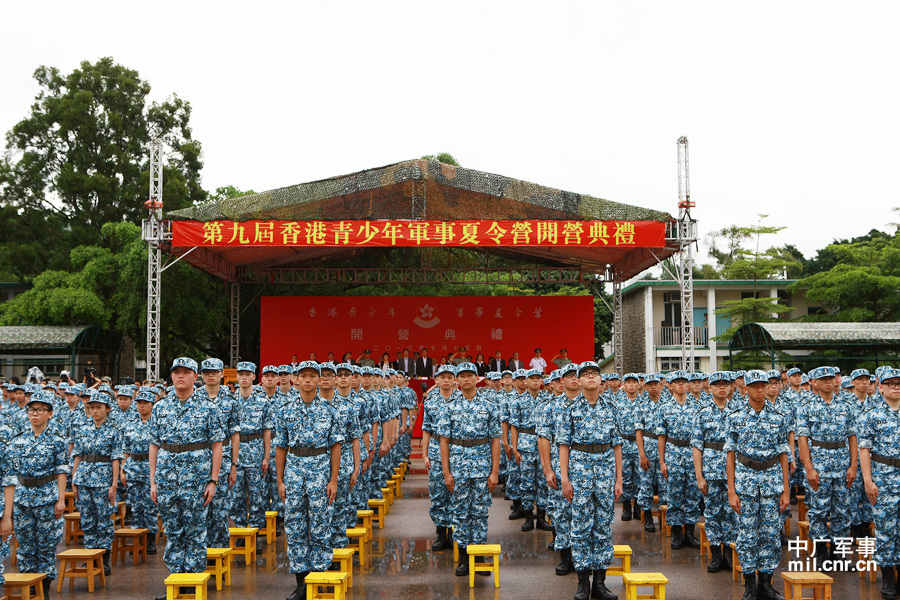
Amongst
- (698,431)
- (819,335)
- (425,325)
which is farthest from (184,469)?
(425,325)

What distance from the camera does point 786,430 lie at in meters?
5.58

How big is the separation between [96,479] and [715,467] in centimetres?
533

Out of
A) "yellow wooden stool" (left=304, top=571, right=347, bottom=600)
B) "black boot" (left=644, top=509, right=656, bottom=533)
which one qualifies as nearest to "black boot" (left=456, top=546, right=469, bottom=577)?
"yellow wooden stool" (left=304, top=571, right=347, bottom=600)

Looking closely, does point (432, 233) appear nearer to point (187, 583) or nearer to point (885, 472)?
point (885, 472)

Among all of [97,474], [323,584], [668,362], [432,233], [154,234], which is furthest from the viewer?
[668,362]

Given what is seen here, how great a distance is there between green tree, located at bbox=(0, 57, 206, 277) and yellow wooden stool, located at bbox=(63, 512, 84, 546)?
730 inches

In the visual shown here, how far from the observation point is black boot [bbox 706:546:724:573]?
21.7 ft

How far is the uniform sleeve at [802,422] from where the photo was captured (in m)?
6.45

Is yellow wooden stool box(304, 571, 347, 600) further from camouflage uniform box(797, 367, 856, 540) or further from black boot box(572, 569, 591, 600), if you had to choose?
camouflage uniform box(797, 367, 856, 540)

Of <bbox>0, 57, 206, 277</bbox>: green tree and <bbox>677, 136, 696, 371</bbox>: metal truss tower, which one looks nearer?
<bbox>677, 136, 696, 371</bbox>: metal truss tower

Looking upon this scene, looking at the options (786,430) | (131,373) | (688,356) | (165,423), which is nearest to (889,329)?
(688,356)

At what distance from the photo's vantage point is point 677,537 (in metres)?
7.66

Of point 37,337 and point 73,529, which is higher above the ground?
Answer: point 37,337

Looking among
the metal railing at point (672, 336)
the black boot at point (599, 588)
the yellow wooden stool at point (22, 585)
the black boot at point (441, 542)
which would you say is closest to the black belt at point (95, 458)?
the yellow wooden stool at point (22, 585)
